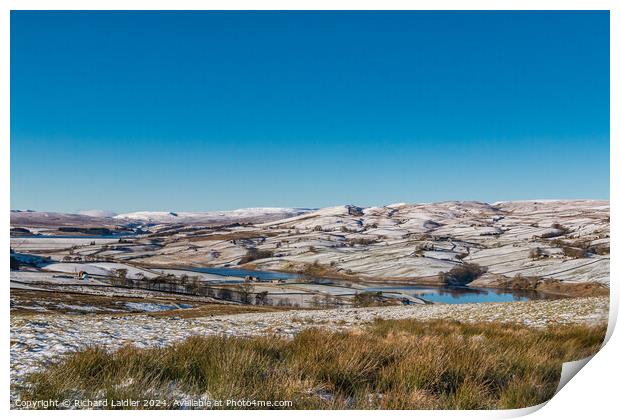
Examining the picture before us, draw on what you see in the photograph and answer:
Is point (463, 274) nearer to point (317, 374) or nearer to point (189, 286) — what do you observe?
point (317, 374)

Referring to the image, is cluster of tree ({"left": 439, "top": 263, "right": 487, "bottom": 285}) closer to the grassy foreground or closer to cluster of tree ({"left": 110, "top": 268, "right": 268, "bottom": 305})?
the grassy foreground

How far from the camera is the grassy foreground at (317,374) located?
349 cm

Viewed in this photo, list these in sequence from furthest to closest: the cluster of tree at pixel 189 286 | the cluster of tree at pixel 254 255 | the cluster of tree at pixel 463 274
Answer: the cluster of tree at pixel 254 255 < the cluster of tree at pixel 463 274 < the cluster of tree at pixel 189 286

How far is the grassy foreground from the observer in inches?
137

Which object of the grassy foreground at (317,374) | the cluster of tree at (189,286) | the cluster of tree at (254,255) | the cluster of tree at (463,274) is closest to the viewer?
the grassy foreground at (317,374)

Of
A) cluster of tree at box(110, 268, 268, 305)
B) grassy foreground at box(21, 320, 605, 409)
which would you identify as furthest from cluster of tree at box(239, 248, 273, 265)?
grassy foreground at box(21, 320, 605, 409)

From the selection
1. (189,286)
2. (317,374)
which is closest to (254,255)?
(189,286)

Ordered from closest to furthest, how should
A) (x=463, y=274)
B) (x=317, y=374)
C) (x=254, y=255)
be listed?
(x=317, y=374) < (x=463, y=274) < (x=254, y=255)

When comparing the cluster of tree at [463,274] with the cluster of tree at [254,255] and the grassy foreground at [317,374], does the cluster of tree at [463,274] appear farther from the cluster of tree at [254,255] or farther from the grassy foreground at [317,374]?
the cluster of tree at [254,255]

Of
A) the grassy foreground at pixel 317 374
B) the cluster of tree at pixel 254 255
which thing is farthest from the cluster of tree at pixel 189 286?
the grassy foreground at pixel 317 374

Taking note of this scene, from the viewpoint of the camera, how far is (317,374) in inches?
146

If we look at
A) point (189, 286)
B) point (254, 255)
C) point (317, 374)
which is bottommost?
point (317, 374)
